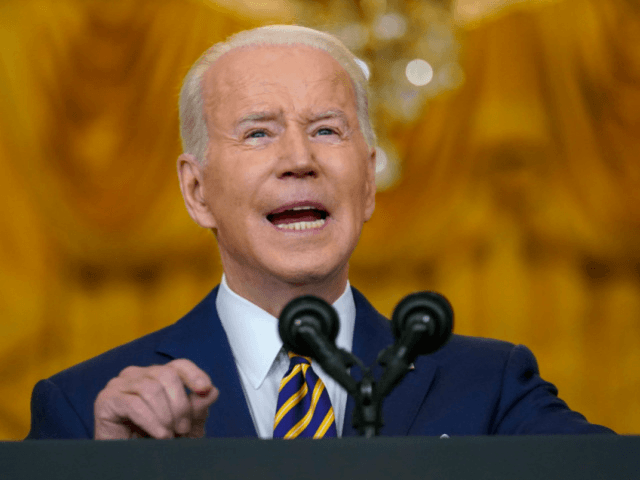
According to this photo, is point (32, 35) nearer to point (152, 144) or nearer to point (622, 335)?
point (152, 144)

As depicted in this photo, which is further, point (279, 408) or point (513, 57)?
point (513, 57)

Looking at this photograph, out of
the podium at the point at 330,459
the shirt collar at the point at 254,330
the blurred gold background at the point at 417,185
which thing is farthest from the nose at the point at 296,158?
the blurred gold background at the point at 417,185

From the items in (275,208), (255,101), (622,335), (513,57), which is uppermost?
(513,57)

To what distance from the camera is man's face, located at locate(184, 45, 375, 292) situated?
52.6 inches

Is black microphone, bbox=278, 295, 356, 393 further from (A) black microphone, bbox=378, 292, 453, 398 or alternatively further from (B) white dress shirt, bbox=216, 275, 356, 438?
(B) white dress shirt, bbox=216, 275, 356, 438

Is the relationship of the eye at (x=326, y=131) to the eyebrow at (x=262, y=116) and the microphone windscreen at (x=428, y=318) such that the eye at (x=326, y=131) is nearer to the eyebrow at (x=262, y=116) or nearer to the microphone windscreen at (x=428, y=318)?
the eyebrow at (x=262, y=116)

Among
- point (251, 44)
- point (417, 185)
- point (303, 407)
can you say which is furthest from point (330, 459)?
point (417, 185)

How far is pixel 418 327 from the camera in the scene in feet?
2.60

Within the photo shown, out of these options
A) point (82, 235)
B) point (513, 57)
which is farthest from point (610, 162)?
point (82, 235)

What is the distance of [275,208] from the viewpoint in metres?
1.34

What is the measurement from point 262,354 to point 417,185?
2.46 m

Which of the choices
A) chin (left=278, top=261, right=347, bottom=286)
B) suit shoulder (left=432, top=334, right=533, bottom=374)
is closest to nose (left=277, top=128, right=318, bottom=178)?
chin (left=278, top=261, right=347, bottom=286)

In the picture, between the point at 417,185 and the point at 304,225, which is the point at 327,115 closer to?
the point at 304,225

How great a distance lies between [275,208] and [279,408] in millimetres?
309
